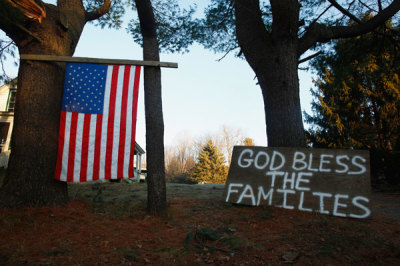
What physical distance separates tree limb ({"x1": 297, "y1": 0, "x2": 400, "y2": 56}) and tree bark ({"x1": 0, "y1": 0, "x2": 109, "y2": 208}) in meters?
5.45

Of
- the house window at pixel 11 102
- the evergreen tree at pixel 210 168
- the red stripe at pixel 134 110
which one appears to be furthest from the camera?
the evergreen tree at pixel 210 168

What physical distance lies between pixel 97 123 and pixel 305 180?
4.07 meters

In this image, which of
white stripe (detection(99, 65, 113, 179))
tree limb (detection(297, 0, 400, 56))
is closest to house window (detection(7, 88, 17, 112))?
white stripe (detection(99, 65, 113, 179))

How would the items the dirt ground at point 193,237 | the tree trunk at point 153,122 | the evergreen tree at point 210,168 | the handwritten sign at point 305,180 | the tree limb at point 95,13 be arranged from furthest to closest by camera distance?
the evergreen tree at point 210,168 < the tree limb at point 95,13 < the tree trunk at point 153,122 < the handwritten sign at point 305,180 < the dirt ground at point 193,237

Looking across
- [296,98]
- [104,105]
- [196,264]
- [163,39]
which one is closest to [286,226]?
[196,264]

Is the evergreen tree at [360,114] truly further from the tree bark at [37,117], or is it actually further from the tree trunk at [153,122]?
the tree bark at [37,117]

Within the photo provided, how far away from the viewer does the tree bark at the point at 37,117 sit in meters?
4.17

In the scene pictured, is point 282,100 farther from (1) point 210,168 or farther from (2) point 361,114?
(1) point 210,168

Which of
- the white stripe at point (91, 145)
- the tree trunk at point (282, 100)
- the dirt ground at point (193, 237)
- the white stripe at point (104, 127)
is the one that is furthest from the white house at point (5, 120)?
the tree trunk at point (282, 100)

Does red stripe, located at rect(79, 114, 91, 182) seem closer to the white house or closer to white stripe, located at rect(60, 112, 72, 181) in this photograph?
white stripe, located at rect(60, 112, 72, 181)

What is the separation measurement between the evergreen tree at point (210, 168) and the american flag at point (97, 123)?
28.3 meters

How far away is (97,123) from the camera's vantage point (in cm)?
461

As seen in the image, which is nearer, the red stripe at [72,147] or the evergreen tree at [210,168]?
the red stripe at [72,147]

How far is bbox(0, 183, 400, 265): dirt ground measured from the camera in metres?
2.58
